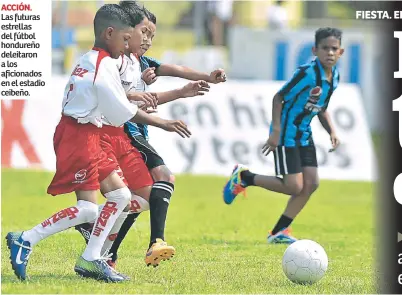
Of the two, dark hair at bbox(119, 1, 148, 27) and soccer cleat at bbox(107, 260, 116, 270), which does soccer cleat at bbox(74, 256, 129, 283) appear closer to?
soccer cleat at bbox(107, 260, 116, 270)

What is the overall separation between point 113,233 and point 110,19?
5.69 feet

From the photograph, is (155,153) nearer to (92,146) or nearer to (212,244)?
(92,146)

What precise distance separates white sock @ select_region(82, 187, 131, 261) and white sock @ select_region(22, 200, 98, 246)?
0.11 meters

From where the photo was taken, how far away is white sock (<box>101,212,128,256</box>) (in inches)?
309

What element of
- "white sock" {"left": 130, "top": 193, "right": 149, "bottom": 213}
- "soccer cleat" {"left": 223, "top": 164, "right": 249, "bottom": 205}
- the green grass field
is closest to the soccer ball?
the green grass field

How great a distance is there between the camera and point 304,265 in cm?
753

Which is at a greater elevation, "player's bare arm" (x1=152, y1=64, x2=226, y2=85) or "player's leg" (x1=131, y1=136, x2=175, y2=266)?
"player's bare arm" (x1=152, y1=64, x2=226, y2=85)

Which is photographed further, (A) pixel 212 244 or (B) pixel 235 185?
(B) pixel 235 185

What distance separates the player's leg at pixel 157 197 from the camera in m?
7.41

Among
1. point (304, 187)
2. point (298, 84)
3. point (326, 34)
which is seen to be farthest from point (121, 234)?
point (326, 34)

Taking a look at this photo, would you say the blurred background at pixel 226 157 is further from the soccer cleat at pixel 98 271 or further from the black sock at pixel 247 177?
the black sock at pixel 247 177

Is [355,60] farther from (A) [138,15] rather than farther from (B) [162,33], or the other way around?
(A) [138,15]

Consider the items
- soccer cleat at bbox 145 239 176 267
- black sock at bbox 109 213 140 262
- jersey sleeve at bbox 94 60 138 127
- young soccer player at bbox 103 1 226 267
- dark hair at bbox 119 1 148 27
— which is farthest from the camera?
black sock at bbox 109 213 140 262

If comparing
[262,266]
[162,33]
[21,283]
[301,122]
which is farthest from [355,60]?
[21,283]
